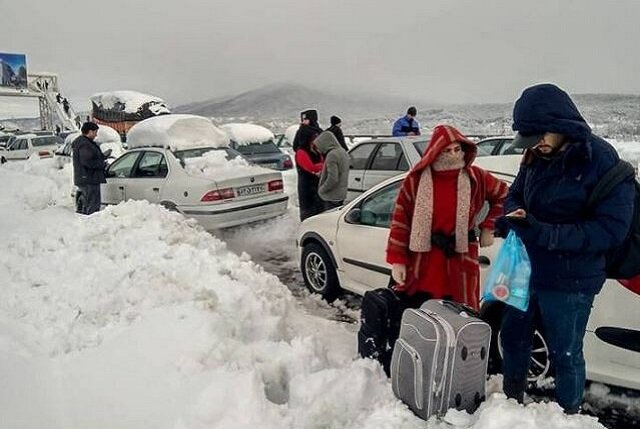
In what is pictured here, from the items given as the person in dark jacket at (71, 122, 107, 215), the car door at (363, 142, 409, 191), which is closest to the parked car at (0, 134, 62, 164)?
the person in dark jacket at (71, 122, 107, 215)

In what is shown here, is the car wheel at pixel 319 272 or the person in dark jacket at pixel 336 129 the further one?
the person in dark jacket at pixel 336 129

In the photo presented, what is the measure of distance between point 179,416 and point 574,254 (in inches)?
79.2

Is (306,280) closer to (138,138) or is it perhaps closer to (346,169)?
(346,169)

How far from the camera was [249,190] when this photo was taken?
306 inches

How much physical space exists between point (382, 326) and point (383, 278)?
64.3 inches

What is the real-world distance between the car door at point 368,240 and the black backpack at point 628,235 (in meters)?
2.20

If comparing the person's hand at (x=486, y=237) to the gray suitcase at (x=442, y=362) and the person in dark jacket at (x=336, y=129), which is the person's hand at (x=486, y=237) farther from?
the person in dark jacket at (x=336, y=129)

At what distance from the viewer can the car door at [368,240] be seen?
4.59m

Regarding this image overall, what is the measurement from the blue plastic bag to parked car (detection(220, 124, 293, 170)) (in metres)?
11.1

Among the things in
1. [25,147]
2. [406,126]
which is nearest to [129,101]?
[25,147]

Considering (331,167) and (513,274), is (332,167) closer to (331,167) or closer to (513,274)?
(331,167)

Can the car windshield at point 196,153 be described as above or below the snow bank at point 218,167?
above

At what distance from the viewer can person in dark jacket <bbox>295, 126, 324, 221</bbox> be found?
7062 millimetres

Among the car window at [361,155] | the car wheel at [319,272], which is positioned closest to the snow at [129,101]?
the car window at [361,155]
